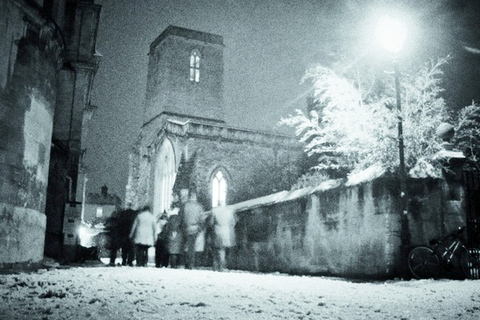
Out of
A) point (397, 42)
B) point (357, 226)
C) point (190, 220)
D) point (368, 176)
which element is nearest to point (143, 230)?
point (190, 220)

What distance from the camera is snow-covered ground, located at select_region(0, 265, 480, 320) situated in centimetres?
455

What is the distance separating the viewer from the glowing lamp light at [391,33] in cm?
962

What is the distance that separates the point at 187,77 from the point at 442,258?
125 ft

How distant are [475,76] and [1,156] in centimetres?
1864

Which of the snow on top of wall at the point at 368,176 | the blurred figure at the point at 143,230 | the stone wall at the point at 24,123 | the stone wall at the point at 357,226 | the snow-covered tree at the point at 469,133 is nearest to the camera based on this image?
the stone wall at the point at 24,123

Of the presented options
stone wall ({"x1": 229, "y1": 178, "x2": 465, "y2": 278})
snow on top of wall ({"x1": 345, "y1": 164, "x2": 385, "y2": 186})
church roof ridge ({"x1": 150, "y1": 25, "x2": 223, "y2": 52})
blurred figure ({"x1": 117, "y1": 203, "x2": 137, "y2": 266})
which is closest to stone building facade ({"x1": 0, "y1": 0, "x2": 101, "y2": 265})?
blurred figure ({"x1": 117, "y1": 203, "x2": 137, "y2": 266})

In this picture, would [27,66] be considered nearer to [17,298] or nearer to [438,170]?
[17,298]

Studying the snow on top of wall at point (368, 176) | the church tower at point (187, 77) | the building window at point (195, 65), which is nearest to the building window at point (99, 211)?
the church tower at point (187, 77)

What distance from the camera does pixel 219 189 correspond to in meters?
29.4

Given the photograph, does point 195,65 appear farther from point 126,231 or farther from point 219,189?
point 126,231

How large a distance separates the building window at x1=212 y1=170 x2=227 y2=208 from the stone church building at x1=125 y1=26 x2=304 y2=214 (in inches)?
2.6

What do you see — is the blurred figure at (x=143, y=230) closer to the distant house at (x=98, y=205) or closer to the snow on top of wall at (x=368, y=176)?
the snow on top of wall at (x=368, y=176)

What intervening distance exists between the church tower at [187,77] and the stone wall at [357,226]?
31.7 m

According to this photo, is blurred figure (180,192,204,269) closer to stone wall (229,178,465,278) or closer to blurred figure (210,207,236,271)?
blurred figure (210,207,236,271)
